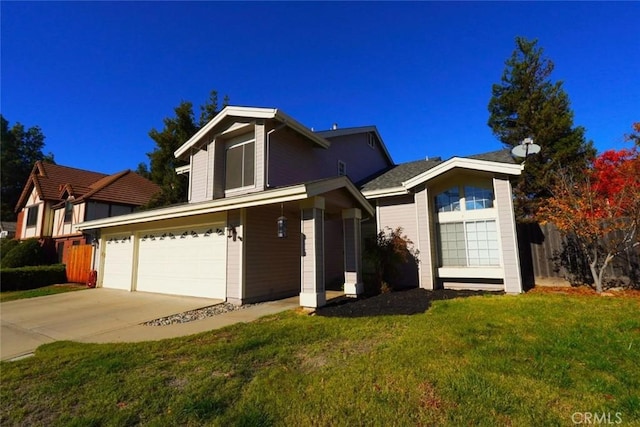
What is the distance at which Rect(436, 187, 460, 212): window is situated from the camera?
9.87 meters

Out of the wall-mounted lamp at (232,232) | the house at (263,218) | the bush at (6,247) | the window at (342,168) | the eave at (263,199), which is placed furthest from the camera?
the bush at (6,247)

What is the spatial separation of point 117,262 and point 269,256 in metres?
8.33

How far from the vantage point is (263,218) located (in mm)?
9586

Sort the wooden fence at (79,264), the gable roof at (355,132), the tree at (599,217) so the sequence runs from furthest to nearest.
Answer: the wooden fence at (79,264) → the gable roof at (355,132) → the tree at (599,217)

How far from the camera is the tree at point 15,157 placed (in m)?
35.6

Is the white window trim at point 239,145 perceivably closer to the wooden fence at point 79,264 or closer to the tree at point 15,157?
the wooden fence at point 79,264

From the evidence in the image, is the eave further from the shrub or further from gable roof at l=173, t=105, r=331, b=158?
gable roof at l=173, t=105, r=331, b=158

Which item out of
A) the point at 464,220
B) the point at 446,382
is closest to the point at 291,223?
the point at 464,220

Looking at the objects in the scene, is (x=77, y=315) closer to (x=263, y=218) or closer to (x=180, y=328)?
(x=180, y=328)

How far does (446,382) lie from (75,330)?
7.54 meters

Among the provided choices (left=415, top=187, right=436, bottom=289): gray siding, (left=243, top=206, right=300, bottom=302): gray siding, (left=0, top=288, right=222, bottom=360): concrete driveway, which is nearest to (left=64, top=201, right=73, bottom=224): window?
(left=0, top=288, right=222, bottom=360): concrete driveway

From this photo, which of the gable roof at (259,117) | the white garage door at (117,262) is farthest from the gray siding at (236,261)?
the white garage door at (117,262)

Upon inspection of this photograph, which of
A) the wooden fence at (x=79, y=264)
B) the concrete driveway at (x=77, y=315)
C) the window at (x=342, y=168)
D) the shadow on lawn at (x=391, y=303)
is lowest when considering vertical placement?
the concrete driveway at (x=77, y=315)

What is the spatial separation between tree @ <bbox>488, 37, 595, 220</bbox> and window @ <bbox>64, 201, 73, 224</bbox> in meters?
26.9
